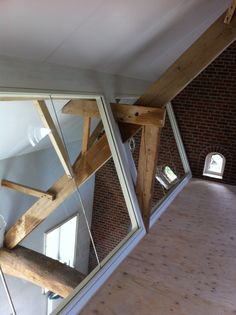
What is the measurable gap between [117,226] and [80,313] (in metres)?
2.70

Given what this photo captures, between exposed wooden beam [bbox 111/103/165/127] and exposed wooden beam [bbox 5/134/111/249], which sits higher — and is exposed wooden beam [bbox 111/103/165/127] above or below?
above

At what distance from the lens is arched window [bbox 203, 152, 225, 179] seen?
6.87m

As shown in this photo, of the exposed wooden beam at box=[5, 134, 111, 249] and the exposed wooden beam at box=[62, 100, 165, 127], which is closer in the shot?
the exposed wooden beam at box=[62, 100, 165, 127]

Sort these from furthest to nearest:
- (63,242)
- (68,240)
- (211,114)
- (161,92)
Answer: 1. (211,114)
2. (68,240)
3. (63,242)
4. (161,92)

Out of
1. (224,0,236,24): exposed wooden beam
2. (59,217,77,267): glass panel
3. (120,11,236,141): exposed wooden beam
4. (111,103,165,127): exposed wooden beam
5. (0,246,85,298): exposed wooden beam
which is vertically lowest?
(0,246,85,298): exposed wooden beam

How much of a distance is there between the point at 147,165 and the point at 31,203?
5.13ft

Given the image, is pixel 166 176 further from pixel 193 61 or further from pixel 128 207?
pixel 193 61

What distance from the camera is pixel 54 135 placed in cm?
371

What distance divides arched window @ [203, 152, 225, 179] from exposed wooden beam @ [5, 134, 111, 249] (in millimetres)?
3526

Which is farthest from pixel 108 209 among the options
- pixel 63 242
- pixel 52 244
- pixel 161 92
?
pixel 161 92

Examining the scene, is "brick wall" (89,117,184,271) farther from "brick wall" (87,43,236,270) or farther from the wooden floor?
the wooden floor

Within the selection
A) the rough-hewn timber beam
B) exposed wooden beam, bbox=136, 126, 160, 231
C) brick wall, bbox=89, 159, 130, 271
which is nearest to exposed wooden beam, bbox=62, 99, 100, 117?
exposed wooden beam, bbox=136, 126, 160, 231

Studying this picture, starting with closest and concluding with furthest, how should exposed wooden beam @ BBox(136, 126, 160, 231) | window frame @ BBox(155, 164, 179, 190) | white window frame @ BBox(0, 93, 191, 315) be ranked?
white window frame @ BBox(0, 93, 191, 315) < exposed wooden beam @ BBox(136, 126, 160, 231) < window frame @ BBox(155, 164, 179, 190)

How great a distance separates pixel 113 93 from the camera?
4.15 metres
